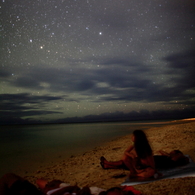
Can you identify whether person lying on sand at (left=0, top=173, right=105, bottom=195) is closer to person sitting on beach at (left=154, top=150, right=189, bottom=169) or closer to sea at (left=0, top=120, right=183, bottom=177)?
person sitting on beach at (left=154, top=150, right=189, bottom=169)

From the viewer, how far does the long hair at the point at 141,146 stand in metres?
4.22

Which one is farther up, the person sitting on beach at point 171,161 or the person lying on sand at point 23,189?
the person lying on sand at point 23,189

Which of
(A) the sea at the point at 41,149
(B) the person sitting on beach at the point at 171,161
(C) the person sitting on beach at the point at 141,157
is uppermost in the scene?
(C) the person sitting on beach at the point at 141,157

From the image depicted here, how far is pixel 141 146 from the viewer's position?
4.27 m

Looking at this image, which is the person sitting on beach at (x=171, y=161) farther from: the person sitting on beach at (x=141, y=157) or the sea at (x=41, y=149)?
the sea at (x=41, y=149)

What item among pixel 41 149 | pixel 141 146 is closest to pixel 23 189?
pixel 141 146

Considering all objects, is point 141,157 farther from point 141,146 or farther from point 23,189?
point 23,189

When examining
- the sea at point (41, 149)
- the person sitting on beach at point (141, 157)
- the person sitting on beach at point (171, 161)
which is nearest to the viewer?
the person sitting on beach at point (141, 157)

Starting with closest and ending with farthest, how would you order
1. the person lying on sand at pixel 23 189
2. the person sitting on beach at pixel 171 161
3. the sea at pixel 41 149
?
the person lying on sand at pixel 23 189 < the person sitting on beach at pixel 171 161 < the sea at pixel 41 149

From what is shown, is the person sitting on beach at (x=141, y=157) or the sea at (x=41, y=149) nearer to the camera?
the person sitting on beach at (x=141, y=157)

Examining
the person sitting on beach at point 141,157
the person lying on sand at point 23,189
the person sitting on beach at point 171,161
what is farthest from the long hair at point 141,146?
the person lying on sand at point 23,189

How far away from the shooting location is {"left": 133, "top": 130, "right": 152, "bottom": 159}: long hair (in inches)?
166

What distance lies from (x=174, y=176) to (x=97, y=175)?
2332mm

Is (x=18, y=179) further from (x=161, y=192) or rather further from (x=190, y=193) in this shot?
(x=190, y=193)
